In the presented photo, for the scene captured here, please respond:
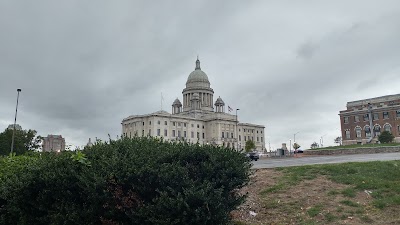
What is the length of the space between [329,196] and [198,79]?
13323cm

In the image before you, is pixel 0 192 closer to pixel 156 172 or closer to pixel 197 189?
pixel 156 172

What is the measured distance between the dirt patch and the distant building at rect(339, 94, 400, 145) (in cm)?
7714

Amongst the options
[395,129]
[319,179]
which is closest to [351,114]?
[395,129]

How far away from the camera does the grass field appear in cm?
860

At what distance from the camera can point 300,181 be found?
11922 millimetres

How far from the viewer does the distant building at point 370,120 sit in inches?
3268

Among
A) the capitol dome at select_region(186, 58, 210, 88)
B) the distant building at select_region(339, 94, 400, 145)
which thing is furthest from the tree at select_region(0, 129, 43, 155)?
the capitol dome at select_region(186, 58, 210, 88)

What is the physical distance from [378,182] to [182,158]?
21.5 ft

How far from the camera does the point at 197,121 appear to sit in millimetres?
136000

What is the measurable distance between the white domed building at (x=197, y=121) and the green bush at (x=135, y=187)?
376 ft

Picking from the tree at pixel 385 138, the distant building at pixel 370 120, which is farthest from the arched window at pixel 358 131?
the tree at pixel 385 138

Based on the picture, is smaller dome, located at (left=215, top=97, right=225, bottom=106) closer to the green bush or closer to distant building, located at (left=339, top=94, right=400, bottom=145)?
distant building, located at (left=339, top=94, right=400, bottom=145)

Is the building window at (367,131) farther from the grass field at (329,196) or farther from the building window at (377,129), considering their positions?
the grass field at (329,196)

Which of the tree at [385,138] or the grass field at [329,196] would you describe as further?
the tree at [385,138]
